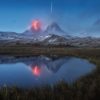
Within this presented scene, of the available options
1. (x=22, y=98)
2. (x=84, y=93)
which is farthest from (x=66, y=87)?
(x=22, y=98)

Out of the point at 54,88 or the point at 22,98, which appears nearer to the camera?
the point at 22,98

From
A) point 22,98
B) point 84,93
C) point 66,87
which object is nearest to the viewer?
point 22,98

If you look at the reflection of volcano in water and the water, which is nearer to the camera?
the water

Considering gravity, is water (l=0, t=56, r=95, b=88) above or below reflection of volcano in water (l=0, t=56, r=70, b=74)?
below

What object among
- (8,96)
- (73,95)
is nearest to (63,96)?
(73,95)

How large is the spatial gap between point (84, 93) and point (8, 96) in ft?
12.8

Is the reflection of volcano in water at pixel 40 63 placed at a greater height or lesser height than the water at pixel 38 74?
greater

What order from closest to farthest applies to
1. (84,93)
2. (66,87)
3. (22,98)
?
1. (22,98)
2. (84,93)
3. (66,87)

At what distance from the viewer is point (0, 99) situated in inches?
420

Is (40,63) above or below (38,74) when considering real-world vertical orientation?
above

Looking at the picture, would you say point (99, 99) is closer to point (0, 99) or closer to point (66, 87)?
point (66, 87)

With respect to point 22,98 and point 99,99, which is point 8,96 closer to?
point 22,98

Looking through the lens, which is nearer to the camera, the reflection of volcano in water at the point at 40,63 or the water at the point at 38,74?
the water at the point at 38,74

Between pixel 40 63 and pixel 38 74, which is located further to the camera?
pixel 40 63
